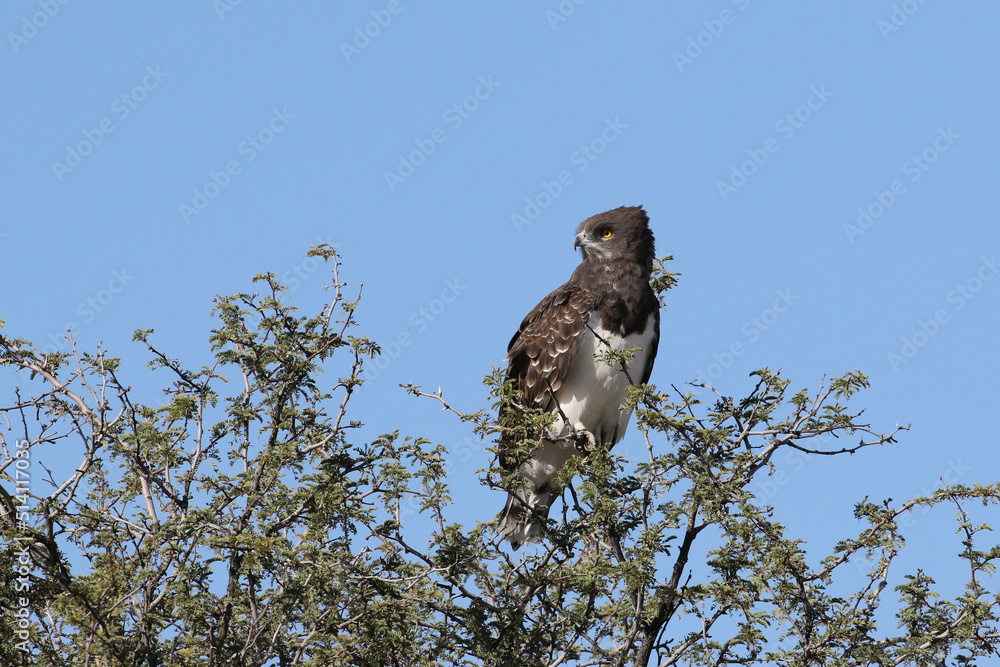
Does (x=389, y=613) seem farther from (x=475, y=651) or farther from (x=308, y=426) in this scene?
(x=308, y=426)

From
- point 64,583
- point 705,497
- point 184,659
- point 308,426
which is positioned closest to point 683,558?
point 705,497

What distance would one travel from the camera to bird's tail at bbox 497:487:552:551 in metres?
6.00

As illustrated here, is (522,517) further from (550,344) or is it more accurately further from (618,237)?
(618,237)

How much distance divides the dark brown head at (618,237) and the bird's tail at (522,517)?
6.64 ft

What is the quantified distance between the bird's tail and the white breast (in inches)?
26.6

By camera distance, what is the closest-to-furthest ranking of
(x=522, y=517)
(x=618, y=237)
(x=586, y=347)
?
1. (x=522, y=517)
2. (x=586, y=347)
3. (x=618, y=237)

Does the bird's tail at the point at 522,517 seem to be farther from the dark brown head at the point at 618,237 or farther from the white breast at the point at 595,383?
the dark brown head at the point at 618,237

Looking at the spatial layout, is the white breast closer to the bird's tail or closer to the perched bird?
the perched bird

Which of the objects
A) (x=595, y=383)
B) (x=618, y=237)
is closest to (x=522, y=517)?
(x=595, y=383)

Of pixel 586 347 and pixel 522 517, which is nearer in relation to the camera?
pixel 522 517

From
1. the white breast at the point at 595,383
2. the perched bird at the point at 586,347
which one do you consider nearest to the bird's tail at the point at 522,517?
the perched bird at the point at 586,347

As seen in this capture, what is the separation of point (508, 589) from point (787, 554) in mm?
1486

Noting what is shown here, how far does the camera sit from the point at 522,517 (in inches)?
263

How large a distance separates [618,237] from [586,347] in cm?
108
